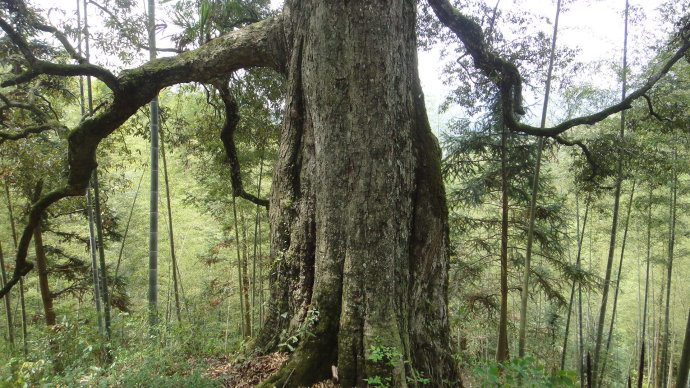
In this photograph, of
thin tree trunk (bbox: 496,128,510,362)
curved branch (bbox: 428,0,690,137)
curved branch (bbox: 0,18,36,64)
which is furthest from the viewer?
thin tree trunk (bbox: 496,128,510,362)

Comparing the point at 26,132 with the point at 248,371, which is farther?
the point at 26,132

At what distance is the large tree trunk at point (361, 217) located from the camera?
2373 millimetres

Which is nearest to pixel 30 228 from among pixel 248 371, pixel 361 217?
pixel 248 371

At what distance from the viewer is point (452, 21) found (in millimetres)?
3680

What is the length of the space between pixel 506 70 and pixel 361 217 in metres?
2.61

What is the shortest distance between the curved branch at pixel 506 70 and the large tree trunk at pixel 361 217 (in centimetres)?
101

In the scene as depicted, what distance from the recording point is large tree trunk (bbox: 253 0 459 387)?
2373mm

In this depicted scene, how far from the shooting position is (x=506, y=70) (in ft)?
12.8

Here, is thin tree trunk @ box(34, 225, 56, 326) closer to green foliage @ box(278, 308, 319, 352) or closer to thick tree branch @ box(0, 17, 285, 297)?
thick tree branch @ box(0, 17, 285, 297)

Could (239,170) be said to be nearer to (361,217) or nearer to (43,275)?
(361,217)

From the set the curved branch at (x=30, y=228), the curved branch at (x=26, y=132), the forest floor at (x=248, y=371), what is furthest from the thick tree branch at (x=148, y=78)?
the forest floor at (x=248, y=371)

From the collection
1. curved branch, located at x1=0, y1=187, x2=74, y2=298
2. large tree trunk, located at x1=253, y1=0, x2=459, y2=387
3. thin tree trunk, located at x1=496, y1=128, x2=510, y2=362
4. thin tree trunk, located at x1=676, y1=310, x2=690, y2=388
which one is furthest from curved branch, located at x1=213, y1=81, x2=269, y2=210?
thin tree trunk, located at x1=676, y1=310, x2=690, y2=388

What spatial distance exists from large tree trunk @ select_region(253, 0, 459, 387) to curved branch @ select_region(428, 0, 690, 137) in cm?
101

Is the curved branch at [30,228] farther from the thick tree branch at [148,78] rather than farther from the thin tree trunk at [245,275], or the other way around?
the thin tree trunk at [245,275]
